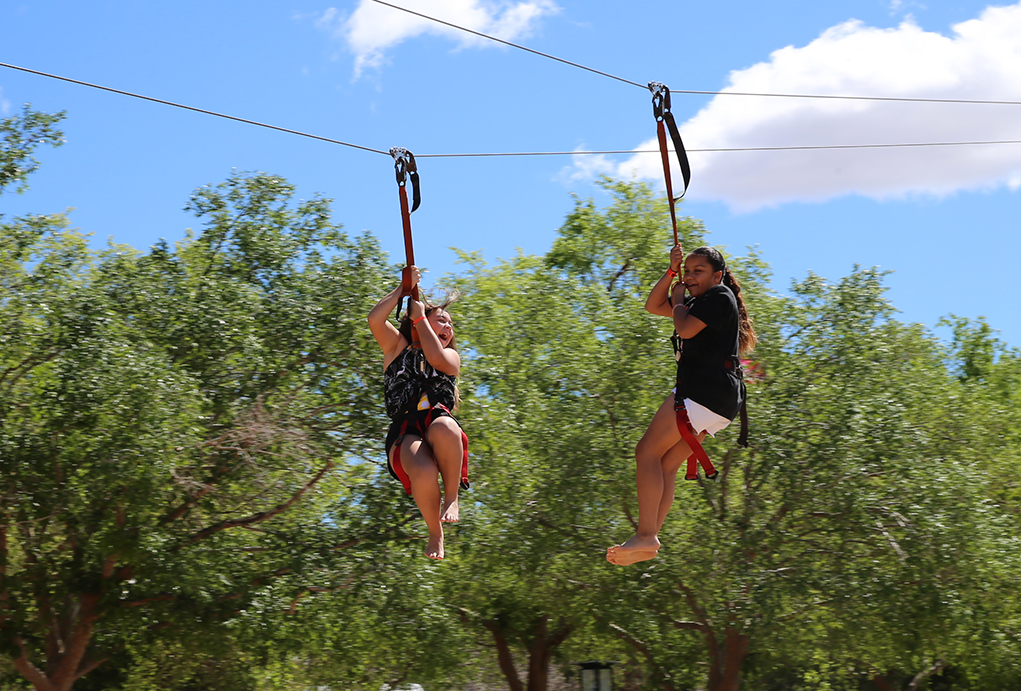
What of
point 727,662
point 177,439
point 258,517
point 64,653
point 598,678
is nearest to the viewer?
point 177,439

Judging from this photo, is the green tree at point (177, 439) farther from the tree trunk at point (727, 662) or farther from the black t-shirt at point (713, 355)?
the black t-shirt at point (713, 355)

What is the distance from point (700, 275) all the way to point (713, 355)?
40 cm

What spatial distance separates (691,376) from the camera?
17.9ft

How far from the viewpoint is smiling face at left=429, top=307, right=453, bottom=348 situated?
5863 mm

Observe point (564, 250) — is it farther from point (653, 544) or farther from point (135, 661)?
point (653, 544)

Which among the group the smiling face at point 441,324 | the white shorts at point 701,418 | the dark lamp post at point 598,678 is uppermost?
the smiling face at point 441,324

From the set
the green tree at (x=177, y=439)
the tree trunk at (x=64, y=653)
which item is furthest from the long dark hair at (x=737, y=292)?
the tree trunk at (x=64, y=653)

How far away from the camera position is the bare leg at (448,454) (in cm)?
559

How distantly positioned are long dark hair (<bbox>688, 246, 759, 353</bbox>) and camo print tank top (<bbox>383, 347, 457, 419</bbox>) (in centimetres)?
141

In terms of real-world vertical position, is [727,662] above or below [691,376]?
below

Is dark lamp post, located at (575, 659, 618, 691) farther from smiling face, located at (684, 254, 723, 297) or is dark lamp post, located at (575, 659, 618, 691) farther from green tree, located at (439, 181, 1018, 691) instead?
smiling face, located at (684, 254, 723, 297)

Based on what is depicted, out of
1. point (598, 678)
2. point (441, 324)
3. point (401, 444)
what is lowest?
point (598, 678)

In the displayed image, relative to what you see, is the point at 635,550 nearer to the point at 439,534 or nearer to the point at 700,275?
the point at 439,534

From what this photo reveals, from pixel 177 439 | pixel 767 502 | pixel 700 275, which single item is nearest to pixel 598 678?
pixel 767 502
